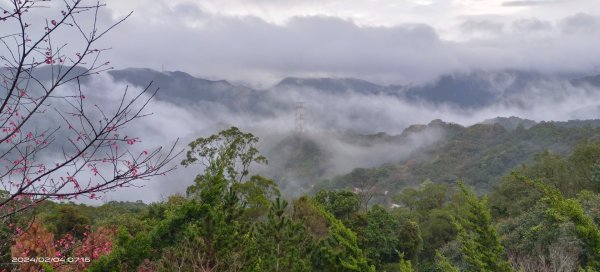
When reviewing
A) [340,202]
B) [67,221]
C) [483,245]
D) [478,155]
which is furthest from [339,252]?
[478,155]

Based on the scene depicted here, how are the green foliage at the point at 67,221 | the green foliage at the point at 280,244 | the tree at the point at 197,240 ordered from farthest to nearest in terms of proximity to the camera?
the green foliage at the point at 67,221 < the green foliage at the point at 280,244 < the tree at the point at 197,240

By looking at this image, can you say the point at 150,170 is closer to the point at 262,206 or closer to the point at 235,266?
the point at 235,266

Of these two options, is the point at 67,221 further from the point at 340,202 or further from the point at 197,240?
the point at 197,240

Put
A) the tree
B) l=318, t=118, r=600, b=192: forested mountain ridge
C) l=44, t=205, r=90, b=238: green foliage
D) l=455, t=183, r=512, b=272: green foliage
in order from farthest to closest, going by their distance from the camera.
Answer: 1. l=318, t=118, r=600, b=192: forested mountain ridge
2. l=44, t=205, r=90, b=238: green foliage
3. l=455, t=183, r=512, b=272: green foliage
4. the tree

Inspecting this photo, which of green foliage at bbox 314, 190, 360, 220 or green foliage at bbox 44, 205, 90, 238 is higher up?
green foliage at bbox 44, 205, 90, 238

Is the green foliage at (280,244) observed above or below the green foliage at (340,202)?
above

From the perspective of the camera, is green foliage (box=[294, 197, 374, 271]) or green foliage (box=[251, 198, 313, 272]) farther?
green foliage (box=[251, 198, 313, 272])

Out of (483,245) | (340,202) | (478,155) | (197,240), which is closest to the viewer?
(483,245)

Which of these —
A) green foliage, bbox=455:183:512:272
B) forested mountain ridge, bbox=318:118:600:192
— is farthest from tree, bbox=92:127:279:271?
forested mountain ridge, bbox=318:118:600:192

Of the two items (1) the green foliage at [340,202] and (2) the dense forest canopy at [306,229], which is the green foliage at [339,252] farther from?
(1) the green foliage at [340,202]

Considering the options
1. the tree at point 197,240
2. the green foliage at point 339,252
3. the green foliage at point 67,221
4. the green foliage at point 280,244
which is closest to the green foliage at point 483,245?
the green foliage at point 339,252

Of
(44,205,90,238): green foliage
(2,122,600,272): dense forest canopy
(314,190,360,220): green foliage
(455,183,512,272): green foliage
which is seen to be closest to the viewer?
(2,122,600,272): dense forest canopy

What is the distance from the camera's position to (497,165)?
97250 mm

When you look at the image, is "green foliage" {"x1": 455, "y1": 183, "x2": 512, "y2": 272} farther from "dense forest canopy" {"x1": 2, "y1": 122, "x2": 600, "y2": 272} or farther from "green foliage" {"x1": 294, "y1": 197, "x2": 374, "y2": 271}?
"green foliage" {"x1": 294, "y1": 197, "x2": 374, "y2": 271}
